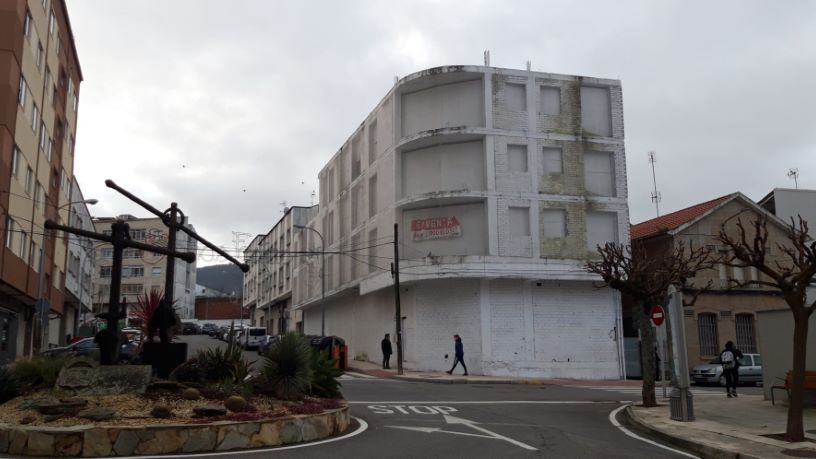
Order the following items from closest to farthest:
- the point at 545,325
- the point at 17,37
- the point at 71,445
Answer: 1. the point at 71,445
2. the point at 17,37
3. the point at 545,325

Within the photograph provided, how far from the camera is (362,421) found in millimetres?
14086

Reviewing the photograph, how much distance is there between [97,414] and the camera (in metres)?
10.2

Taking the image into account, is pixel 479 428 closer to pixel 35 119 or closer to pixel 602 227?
pixel 602 227

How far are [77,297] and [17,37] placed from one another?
33.4 meters

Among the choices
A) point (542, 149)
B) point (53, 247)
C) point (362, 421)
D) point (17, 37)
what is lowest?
point (362, 421)

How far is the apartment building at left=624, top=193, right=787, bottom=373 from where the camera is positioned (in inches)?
1409

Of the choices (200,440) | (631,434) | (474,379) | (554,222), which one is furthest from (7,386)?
(554,222)

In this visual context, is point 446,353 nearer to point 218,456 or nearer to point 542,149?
point 542,149

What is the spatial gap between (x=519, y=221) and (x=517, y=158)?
9.98ft

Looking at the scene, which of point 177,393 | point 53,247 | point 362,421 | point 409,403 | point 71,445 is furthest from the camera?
point 53,247

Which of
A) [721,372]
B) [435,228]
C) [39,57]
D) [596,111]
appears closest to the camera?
[721,372]

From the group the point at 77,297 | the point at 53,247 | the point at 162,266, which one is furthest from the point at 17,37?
the point at 162,266

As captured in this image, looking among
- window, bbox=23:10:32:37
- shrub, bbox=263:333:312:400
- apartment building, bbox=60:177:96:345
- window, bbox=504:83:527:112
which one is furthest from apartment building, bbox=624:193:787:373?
apartment building, bbox=60:177:96:345

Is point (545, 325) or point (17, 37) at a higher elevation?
point (17, 37)
